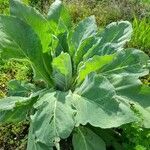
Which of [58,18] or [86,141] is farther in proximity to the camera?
[58,18]

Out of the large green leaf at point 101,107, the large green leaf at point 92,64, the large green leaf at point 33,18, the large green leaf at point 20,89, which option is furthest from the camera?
the large green leaf at point 20,89

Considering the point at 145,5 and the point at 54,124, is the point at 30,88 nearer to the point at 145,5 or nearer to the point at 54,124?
the point at 54,124

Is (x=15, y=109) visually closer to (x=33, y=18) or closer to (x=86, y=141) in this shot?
(x=86, y=141)

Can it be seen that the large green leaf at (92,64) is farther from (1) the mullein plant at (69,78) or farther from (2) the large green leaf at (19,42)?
(2) the large green leaf at (19,42)

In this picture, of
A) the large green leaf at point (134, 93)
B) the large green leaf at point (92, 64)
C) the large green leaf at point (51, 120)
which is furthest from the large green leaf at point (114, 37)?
the large green leaf at point (51, 120)

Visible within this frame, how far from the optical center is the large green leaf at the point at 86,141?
155 inches

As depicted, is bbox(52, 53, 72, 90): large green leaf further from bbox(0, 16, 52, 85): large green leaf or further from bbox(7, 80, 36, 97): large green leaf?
bbox(7, 80, 36, 97): large green leaf

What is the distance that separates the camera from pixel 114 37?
4160mm

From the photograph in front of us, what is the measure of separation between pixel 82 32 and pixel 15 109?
0.95 m

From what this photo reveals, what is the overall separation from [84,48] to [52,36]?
1.16 feet

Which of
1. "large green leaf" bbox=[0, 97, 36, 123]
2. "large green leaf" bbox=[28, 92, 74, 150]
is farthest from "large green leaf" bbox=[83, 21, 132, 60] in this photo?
"large green leaf" bbox=[0, 97, 36, 123]

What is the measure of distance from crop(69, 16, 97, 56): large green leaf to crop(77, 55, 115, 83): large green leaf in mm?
292

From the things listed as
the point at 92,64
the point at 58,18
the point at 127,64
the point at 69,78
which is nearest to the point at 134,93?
the point at 127,64

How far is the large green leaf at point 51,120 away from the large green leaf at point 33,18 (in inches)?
20.9
